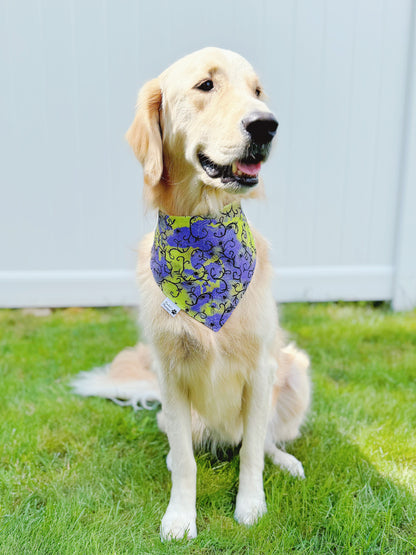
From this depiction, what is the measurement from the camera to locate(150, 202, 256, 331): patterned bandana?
67.1 inches

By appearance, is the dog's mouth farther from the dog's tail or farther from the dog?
the dog's tail

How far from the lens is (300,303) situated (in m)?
3.88

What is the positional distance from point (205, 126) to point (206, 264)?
0.46m

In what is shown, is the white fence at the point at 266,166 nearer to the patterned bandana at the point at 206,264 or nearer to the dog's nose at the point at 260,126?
the patterned bandana at the point at 206,264

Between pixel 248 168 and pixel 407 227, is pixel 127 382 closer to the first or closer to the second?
pixel 248 168

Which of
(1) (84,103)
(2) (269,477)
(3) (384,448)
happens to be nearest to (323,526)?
(2) (269,477)

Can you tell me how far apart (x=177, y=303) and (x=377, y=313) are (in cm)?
251

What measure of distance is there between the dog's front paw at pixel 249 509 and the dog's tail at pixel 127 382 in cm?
85

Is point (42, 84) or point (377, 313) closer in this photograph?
point (42, 84)

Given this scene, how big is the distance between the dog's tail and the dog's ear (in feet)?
3.89

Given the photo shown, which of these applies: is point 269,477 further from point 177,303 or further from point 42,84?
point 42,84

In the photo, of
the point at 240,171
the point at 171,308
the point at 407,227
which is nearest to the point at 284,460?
the point at 171,308

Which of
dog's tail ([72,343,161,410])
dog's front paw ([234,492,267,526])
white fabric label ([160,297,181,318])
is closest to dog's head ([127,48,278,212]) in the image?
white fabric label ([160,297,181,318])

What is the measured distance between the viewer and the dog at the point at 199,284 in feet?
5.23
